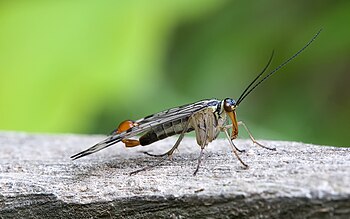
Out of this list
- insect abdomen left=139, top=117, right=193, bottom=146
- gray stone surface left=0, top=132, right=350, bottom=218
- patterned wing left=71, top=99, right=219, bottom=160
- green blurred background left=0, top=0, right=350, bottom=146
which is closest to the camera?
gray stone surface left=0, top=132, right=350, bottom=218

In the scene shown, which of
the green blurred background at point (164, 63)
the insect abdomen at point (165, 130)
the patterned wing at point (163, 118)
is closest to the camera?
the patterned wing at point (163, 118)

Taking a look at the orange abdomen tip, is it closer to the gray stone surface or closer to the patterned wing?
the patterned wing

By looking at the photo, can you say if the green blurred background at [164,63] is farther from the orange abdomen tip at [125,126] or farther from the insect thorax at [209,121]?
the insect thorax at [209,121]

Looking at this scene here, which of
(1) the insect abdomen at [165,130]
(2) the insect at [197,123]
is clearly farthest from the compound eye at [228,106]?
(1) the insect abdomen at [165,130]

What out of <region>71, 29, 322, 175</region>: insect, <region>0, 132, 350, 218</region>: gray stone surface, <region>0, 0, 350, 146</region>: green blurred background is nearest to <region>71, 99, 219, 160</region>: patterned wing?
<region>71, 29, 322, 175</region>: insect

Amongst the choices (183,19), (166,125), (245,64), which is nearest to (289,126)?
(245,64)

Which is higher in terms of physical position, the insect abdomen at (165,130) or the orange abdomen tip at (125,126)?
the orange abdomen tip at (125,126)

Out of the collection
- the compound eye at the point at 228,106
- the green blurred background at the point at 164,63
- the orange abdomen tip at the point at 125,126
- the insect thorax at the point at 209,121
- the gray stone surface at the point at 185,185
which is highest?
the green blurred background at the point at 164,63
